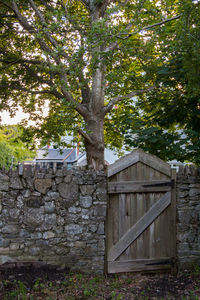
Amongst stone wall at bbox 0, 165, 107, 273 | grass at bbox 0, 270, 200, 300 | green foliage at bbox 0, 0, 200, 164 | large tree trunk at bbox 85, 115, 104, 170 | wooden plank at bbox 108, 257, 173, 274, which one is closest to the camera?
grass at bbox 0, 270, 200, 300

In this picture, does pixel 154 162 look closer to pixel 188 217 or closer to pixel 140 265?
pixel 188 217

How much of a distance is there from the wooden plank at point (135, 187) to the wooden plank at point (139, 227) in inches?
7.7

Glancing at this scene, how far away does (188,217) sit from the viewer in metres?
5.17

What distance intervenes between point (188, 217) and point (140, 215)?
93 cm

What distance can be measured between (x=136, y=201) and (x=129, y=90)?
566 cm

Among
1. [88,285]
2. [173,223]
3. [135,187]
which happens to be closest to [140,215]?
[135,187]

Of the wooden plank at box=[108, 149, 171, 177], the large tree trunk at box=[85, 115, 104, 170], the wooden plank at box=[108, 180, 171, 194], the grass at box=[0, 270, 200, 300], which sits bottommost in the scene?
the grass at box=[0, 270, 200, 300]

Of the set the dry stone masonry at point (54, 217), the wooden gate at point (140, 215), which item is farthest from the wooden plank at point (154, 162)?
the dry stone masonry at point (54, 217)

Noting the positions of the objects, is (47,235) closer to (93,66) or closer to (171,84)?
(171,84)

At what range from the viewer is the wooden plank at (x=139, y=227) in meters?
5.00

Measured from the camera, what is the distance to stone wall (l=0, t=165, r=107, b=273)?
474cm

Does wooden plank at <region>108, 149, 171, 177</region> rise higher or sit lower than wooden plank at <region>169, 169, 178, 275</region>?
higher

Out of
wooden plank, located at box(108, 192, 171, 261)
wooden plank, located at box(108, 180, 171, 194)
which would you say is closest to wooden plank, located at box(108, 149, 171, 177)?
wooden plank, located at box(108, 180, 171, 194)

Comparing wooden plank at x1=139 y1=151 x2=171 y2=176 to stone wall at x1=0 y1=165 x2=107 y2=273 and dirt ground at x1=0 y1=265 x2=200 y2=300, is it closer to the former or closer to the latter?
stone wall at x1=0 y1=165 x2=107 y2=273
